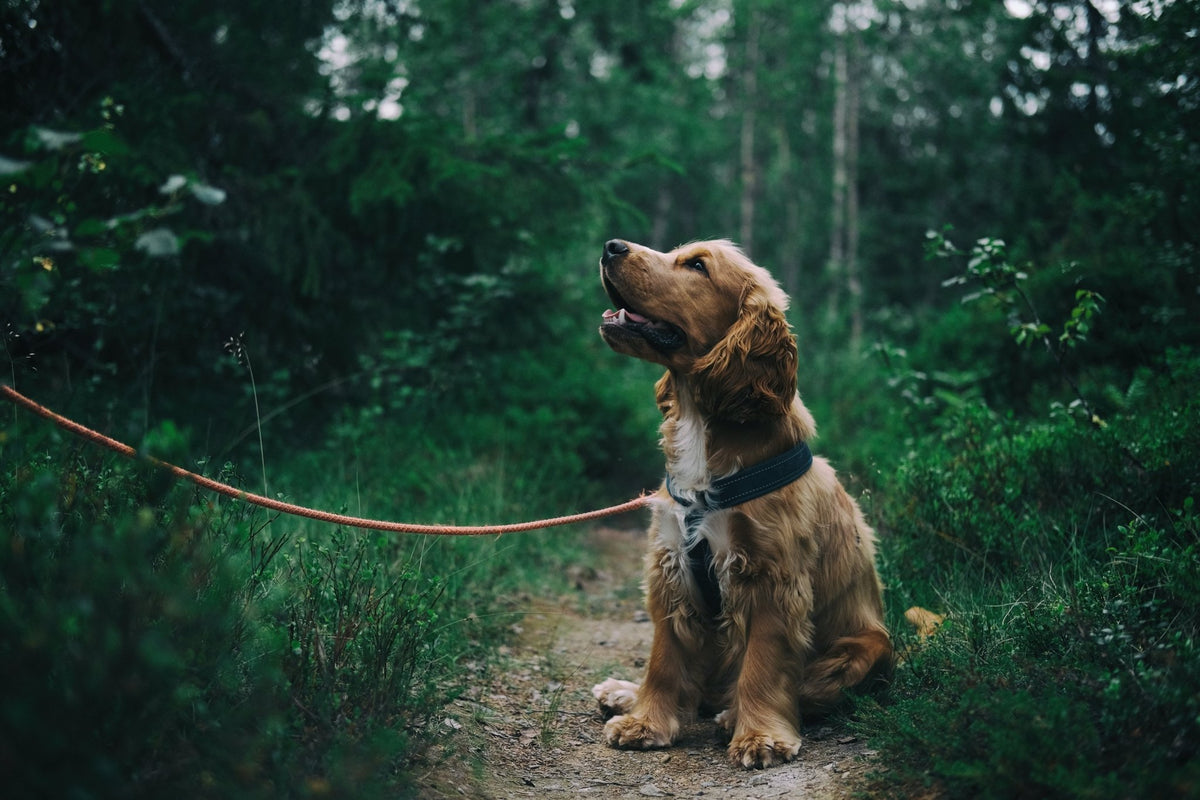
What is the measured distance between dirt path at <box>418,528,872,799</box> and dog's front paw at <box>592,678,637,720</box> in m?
0.08

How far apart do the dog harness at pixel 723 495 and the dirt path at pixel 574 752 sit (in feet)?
2.09

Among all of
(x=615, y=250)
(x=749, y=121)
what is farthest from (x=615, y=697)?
(x=749, y=121)

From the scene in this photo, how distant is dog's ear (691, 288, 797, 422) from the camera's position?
10.9ft

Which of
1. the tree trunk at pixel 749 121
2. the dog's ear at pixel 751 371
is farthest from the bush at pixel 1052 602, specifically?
the tree trunk at pixel 749 121

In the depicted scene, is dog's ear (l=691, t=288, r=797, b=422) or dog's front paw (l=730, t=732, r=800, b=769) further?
dog's ear (l=691, t=288, r=797, b=422)

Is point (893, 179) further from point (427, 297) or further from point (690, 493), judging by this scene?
point (690, 493)

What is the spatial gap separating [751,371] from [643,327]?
1.61 feet

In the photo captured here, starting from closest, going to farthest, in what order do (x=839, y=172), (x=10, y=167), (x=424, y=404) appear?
(x=10, y=167) → (x=424, y=404) → (x=839, y=172)

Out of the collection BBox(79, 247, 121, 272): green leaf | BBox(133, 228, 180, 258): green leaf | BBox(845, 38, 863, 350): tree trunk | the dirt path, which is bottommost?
the dirt path

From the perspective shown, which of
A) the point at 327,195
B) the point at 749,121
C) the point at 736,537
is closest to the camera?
the point at 736,537

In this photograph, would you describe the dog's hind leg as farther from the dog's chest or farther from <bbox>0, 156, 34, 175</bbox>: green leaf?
<bbox>0, 156, 34, 175</bbox>: green leaf

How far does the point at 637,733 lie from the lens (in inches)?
131

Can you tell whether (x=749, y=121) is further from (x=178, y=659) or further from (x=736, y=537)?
(x=178, y=659)

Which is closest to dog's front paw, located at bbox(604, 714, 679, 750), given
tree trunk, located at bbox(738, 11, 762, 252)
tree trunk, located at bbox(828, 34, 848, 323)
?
tree trunk, located at bbox(828, 34, 848, 323)
